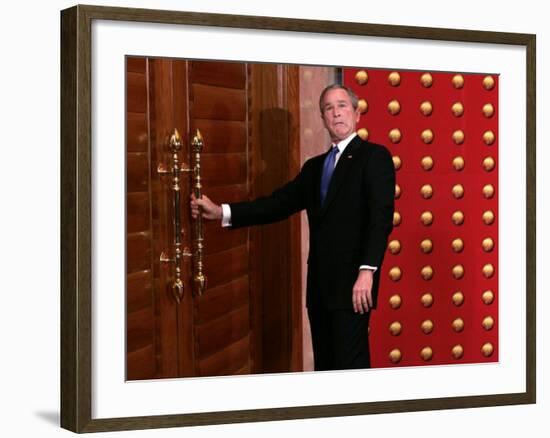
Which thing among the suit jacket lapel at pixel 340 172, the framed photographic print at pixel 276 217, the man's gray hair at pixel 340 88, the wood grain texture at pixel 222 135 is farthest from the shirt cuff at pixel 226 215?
the man's gray hair at pixel 340 88

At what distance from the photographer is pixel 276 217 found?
418 cm

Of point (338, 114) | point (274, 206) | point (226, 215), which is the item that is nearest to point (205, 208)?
point (226, 215)

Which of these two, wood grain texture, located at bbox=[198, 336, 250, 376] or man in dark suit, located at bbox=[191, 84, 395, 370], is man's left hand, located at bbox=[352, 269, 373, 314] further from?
wood grain texture, located at bbox=[198, 336, 250, 376]

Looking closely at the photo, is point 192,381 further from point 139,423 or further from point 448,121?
point 448,121

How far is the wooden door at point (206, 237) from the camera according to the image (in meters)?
4.00

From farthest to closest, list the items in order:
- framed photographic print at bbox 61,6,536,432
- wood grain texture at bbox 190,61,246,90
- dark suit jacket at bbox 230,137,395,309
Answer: dark suit jacket at bbox 230,137,395,309, wood grain texture at bbox 190,61,246,90, framed photographic print at bbox 61,6,536,432

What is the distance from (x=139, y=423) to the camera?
400cm

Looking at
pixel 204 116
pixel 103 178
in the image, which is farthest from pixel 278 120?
pixel 103 178

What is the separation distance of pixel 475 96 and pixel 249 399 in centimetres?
114

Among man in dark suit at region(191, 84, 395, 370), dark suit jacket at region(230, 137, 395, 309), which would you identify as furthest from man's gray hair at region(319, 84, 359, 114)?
dark suit jacket at region(230, 137, 395, 309)

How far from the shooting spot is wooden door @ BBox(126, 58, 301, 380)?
4.00 meters

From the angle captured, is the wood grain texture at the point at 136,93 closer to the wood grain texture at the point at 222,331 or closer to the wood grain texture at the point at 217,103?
the wood grain texture at the point at 217,103

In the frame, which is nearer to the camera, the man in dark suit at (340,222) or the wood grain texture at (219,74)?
the wood grain texture at (219,74)

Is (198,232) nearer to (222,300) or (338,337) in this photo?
(222,300)
